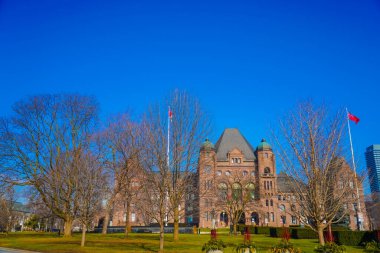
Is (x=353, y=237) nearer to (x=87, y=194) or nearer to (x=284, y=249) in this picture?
(x=284, y=249)

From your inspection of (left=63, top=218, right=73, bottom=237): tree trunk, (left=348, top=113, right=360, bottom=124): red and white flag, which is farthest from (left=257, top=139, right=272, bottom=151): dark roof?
(left=63, top=218, right=73, bottom=237): tree trunk

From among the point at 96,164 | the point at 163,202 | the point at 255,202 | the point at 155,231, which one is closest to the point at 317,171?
the point at 163,202

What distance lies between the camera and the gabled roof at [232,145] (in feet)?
285

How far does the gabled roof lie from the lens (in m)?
86.9

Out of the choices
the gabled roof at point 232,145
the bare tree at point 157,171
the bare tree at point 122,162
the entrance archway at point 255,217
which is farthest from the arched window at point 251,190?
the bare tree at point 157,171

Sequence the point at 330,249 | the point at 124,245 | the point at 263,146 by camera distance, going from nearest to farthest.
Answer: the point at 330,249
the point at 124,245
the point at 263,146

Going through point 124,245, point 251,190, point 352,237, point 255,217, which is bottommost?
point 124,245

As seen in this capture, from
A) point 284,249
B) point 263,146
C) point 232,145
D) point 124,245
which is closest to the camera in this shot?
point 284,249

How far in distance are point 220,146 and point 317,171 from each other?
7069 cm

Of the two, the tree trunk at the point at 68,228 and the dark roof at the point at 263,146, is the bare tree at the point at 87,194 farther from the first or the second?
the dark roof at the point at 263,146

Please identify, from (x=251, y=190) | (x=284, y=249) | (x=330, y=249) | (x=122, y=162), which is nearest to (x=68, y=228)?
(x=122, y=162)

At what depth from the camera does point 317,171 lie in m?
Result: 18.6

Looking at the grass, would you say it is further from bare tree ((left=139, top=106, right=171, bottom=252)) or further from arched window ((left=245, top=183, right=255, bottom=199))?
arched window ((left=245, top=183, right=255, bottom=199))

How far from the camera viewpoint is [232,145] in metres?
89.8
